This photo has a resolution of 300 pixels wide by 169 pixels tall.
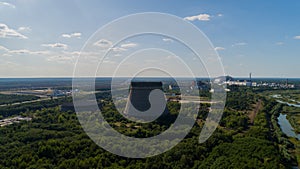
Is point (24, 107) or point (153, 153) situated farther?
point (24, 107)

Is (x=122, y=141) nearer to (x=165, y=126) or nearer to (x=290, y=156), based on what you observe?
(x=165, y=126)

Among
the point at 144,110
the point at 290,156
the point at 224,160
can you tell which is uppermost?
the point at 144,110

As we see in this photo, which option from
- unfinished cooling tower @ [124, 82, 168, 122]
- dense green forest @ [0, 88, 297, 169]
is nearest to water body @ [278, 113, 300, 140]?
dense green forest @ [0, 88, 297, 169]

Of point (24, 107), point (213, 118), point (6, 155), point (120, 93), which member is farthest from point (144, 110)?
point (24, 107)

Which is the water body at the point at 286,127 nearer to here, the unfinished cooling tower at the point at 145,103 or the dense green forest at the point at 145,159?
the dense green forest at the point at 145,159

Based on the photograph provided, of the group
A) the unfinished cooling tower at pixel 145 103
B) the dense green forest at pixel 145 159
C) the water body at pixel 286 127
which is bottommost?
the water body at pixel 286 127

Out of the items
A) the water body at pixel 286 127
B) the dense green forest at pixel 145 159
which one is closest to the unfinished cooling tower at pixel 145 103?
the dense green forest at pixel 145 159
